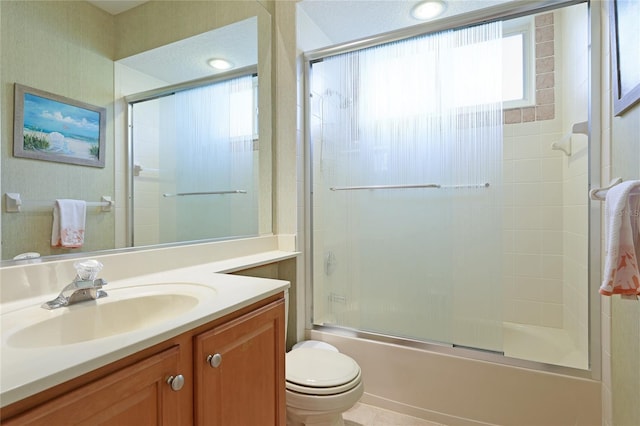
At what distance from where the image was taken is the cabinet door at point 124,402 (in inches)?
19.4

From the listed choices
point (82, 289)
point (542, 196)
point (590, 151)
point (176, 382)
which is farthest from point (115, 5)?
point (542, 196)

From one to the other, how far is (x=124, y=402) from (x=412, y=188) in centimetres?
157

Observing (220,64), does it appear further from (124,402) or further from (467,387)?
(467,387)

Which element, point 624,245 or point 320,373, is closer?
point 624,245

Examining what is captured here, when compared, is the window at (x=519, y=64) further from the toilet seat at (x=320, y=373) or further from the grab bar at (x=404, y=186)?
the toilet seat at (x=320, y=373)

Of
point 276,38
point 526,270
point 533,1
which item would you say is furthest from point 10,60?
point 526,270

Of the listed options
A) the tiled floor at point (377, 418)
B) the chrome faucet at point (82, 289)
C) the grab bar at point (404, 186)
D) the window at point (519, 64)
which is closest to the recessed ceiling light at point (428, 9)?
the window at point (519, 64)

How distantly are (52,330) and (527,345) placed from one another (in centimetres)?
223

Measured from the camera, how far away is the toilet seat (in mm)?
1258

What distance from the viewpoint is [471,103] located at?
5.38 feet

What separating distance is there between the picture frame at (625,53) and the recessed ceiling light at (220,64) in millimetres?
1643

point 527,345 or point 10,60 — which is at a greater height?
point 10,60

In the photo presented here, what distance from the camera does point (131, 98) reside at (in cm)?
118

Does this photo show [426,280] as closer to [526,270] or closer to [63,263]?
[526,270]
